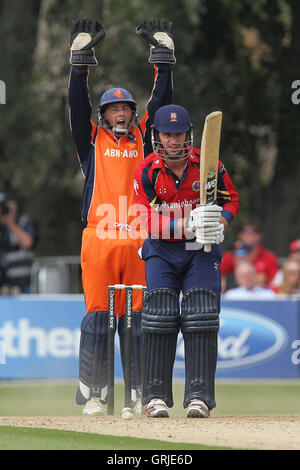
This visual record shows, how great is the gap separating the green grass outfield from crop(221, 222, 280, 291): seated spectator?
1.75m

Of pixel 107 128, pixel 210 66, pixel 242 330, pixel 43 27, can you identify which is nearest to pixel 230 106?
pixel 210 66

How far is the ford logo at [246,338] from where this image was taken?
1339 cm

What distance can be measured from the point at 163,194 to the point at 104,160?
2.69ft

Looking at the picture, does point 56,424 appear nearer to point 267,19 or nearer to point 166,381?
point 166,381

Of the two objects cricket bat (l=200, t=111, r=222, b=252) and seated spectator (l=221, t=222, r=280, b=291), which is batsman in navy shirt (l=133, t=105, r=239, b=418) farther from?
seated spectator (l=221, t=222, r=280, b=291)

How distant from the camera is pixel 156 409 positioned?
7355mm

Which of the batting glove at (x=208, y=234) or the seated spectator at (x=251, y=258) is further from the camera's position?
the seated spectator at (x=251, y=258)

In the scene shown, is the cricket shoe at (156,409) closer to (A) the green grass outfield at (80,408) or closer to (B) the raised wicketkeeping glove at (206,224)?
(A) the green grass outfield at (80,408)

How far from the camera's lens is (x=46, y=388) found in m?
13.4

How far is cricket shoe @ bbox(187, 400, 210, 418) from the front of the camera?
7.31 meters

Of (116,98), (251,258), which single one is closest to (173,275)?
(116,98)

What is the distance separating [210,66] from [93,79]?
2067 millimetres

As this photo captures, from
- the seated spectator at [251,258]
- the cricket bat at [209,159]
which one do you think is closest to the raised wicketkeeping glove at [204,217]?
the cricket bat at [209,159]

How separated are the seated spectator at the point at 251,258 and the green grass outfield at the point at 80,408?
1754 millimetres
